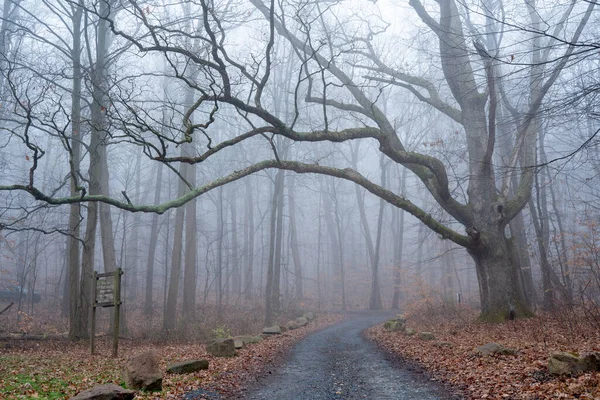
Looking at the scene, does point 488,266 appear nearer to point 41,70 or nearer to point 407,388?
point 407,388

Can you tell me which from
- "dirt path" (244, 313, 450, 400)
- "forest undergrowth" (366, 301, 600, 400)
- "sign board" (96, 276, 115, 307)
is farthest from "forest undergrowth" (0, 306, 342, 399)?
"forest undergrowth" (366, 301, 600, 400)

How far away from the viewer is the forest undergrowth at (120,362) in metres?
6.73

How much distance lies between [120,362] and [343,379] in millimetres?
4725

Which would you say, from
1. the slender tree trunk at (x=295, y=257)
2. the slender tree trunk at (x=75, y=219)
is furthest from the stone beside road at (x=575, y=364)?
the slender tree trunk at (x=295, y=257)

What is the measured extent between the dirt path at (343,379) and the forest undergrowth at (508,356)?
1.48ft

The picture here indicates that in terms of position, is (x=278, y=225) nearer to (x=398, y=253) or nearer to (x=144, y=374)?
(x=398, y=253)

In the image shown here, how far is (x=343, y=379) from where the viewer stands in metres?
7.85

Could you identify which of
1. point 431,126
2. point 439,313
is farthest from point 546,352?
point 431,126

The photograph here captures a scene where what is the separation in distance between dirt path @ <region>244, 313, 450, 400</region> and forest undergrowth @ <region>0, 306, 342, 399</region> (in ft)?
1.45

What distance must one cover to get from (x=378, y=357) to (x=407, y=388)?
321cm

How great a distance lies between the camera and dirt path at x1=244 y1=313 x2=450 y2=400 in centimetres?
671

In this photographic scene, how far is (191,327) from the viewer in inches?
595

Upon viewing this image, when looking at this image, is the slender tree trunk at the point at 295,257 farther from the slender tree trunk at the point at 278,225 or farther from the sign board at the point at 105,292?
the sign board at the point at 105,292

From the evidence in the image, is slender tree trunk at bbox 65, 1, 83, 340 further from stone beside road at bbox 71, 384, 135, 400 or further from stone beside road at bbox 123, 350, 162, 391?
stone beside road at bbox 71, 384, 135, 400
